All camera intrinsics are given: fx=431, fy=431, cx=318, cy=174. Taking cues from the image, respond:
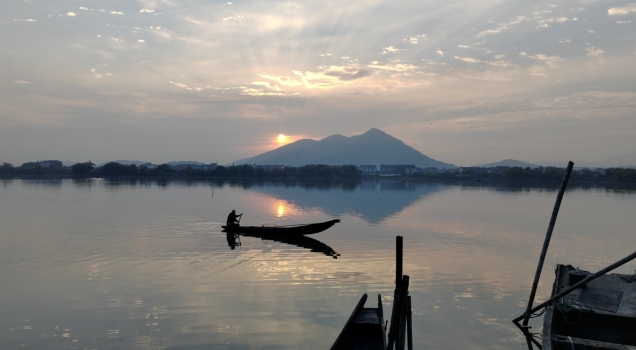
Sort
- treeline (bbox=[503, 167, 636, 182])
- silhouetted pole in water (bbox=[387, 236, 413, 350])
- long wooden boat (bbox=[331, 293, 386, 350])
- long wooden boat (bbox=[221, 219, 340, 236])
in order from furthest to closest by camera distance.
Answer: treeline (bbox=[503, 167, 636, 182]), long wooden boat (bbox=[221, 219, 340, 236]), long wooden boat (bbox=[331, 293, 386, 350]), silhouetted pole in water (bbox=[387, 236, 413, 350])

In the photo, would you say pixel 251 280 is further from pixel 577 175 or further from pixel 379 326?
pixel 577 175

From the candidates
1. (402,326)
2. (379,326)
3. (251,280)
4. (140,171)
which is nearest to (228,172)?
(140,171)

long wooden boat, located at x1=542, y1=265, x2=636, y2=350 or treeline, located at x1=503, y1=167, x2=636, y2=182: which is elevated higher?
treeline, located at x1=503, y1=167, x2=636, y2=182

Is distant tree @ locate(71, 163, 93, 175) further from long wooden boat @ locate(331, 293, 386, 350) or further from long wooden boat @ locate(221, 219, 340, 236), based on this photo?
long wooden boat @ locate(331, 293, 386, 350)

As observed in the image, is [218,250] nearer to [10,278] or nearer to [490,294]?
[10,278]

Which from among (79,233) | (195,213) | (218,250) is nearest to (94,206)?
(195,213)

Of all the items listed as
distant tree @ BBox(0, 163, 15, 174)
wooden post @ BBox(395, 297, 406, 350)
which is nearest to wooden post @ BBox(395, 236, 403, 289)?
wooden post @ BBox(395, 297, 406, 350)

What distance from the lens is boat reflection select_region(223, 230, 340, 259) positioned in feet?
78.7

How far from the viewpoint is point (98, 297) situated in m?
14.4

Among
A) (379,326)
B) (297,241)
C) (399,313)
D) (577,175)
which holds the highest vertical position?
(577,175)

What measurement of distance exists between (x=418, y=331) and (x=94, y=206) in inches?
1715

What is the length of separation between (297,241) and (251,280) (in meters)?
10.4

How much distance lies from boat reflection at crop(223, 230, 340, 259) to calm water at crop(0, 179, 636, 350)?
1.33ft

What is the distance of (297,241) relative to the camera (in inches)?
1074
